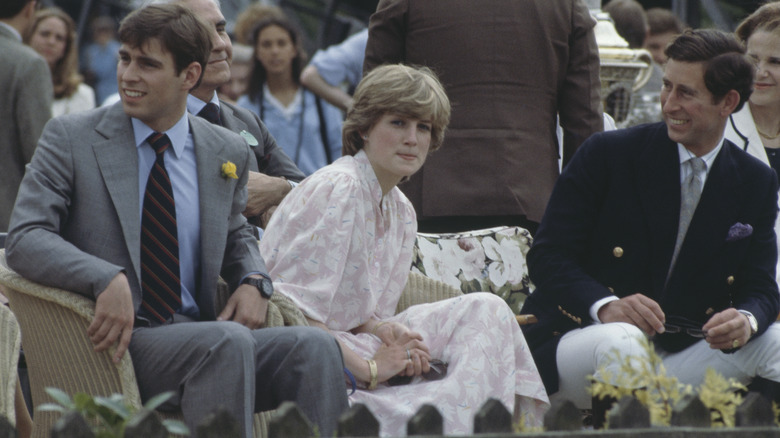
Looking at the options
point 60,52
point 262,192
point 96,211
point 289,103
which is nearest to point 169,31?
point 96,211

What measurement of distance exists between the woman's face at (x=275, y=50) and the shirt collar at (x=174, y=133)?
3.68m

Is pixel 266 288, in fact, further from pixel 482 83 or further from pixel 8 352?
pixel 482 83

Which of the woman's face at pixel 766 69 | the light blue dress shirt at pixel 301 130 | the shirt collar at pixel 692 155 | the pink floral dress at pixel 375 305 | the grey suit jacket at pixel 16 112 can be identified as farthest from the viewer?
the light blue dress shirt at pixel 301 130

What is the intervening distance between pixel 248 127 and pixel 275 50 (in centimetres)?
270

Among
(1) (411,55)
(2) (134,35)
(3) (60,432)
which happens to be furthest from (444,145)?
(3) (60,432)

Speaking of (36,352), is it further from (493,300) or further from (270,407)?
(493,300)

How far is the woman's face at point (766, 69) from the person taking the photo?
511 cm

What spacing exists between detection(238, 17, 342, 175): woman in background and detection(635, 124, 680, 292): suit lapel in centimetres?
313

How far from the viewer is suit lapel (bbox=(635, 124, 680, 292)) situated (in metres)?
4.22

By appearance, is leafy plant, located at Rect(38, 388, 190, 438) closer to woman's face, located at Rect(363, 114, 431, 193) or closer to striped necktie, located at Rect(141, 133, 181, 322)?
striped necktie, located at Rect(141, 133, 181, 322)

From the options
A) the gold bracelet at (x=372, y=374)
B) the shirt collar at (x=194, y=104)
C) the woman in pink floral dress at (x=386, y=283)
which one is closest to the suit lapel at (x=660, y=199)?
the woman in pink floral dress at (x=386, y=283)

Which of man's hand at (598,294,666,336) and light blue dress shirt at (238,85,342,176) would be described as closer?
man's hand at (598,294,666,336)

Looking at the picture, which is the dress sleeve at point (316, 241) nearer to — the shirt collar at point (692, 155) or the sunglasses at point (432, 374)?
the sunglasses at point (432, 374)

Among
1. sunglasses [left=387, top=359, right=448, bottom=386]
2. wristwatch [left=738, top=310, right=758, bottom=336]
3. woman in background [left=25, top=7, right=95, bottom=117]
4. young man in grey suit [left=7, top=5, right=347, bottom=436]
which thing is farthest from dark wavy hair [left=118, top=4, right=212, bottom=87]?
woman in background [left=25, top=7, right=95, bottom=117]
